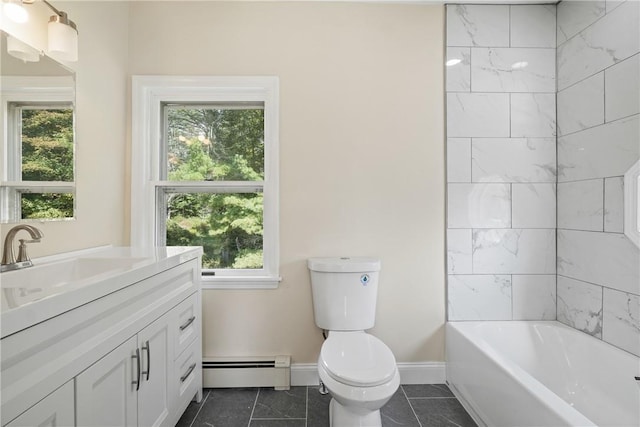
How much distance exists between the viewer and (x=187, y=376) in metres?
1.70

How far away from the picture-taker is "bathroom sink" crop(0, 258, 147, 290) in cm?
113

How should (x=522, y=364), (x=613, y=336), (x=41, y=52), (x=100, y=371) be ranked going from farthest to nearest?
(x=522, y=364) → (x=613, y=336) → (x=41, y=52) → (x=100, y=371)

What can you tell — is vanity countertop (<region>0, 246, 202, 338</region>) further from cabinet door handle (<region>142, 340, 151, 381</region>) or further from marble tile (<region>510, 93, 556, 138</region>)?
marble tile (<region>510, 93, 556, 138</region>)

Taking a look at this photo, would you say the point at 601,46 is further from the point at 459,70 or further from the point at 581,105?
the point at 459,70

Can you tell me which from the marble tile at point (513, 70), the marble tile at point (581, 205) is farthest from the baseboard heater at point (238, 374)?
the marble tile at point (513, 70)

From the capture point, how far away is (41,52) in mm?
1423

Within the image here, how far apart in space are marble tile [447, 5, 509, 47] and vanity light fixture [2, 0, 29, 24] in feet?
7.00

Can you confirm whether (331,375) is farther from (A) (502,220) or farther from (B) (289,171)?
(A) (502,220)

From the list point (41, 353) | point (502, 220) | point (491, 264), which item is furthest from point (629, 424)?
point (41, 353)

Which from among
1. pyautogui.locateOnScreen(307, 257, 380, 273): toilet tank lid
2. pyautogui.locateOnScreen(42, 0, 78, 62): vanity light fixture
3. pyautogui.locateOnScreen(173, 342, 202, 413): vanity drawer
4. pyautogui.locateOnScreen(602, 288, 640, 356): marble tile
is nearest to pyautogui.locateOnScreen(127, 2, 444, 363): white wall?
pyautogui.locateOnScreen(307, 257, 380, 273): toilet tank lid

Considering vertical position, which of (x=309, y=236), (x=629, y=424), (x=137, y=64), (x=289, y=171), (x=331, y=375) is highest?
(x=137, y=64)

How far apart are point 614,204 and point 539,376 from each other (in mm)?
1008

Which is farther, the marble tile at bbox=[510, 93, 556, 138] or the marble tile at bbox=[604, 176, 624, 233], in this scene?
the marble tile at bbox=[510, 93, 556, 138]

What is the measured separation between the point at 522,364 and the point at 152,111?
2.73m
